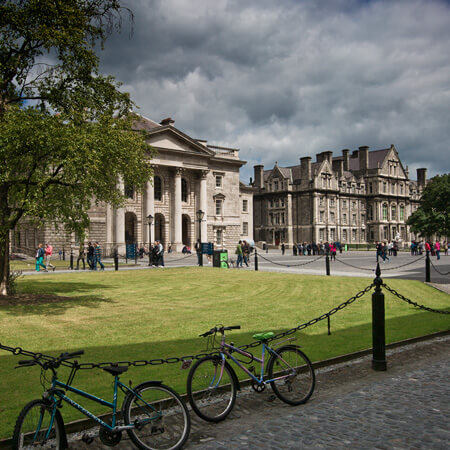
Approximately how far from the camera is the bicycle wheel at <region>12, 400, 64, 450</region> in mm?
4270

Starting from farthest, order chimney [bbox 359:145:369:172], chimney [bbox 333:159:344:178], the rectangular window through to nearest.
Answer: chimney [bbox 359:145:369:172] < chimney [bbox 333:159:344:178] < the rectangular window

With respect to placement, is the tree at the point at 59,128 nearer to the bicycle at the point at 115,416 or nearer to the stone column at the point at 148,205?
the bicycle at the point at 115,416

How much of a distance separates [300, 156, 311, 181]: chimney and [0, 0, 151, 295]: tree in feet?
220

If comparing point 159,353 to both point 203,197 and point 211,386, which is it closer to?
point 211,386

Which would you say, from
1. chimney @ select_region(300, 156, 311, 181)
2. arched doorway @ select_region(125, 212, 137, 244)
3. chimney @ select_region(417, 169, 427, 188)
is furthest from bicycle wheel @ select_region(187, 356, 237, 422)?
chimney @ select_region(417, 169, 427, 188)

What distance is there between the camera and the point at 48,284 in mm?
19500

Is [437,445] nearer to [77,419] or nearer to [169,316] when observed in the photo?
[77,419]

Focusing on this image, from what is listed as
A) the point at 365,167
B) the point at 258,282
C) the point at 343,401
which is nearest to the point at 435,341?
the point at 343,401

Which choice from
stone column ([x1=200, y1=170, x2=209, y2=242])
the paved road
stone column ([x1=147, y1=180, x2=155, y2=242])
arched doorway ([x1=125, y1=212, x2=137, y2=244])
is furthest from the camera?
stone column ([x1=200, y1=170, x2=209, y2=242])

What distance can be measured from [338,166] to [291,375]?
285 feet

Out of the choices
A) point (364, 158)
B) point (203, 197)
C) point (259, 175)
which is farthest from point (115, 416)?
point (364, 158)

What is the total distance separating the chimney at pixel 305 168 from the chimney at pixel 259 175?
8.26 metres

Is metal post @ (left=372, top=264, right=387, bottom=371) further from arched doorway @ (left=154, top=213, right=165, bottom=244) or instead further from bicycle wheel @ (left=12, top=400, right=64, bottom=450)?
arched doorway @ (left=154, top=213, right=165, bottom=244)

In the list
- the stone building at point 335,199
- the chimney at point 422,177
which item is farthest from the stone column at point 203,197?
the chimney at point 422,177
